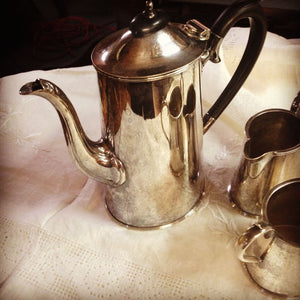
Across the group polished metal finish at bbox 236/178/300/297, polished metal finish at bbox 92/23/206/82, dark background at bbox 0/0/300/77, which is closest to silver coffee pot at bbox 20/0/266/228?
polished metal finish at bbox 92/23/206/82

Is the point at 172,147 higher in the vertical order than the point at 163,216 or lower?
higher

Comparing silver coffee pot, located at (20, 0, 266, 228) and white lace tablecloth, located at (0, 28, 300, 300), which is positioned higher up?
silver coffee pot, located at (20, 0, 266, 228)

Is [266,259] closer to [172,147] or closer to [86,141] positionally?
[172,147]

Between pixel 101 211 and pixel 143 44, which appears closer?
pixel 143 44

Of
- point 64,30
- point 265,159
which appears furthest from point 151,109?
point 64,30

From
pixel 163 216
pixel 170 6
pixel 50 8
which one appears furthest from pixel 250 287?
pixel 50 8

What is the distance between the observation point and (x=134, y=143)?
19.3 inches

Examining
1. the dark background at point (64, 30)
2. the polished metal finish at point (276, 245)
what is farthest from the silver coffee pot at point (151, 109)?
the dark background at point (64, 30)

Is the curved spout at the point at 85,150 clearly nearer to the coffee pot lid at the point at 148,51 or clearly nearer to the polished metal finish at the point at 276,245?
the coffee pot lid at the point at 148,51

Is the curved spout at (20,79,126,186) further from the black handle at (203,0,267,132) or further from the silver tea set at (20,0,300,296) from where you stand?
the black handle at (203,0,267,132)

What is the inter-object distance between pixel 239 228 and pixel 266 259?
0.41ft

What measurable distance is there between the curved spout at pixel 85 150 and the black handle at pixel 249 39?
0.20 meters

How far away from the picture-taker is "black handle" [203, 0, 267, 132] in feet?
1.60

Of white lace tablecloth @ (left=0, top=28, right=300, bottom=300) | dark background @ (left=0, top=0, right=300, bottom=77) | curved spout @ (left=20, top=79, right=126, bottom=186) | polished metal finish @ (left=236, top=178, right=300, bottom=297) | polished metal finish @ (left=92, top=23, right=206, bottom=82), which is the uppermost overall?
polished metal finish @ (left=92, top=23, right=206, bottom=82)
